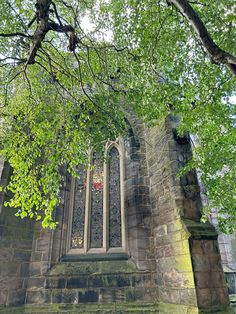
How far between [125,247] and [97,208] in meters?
1.27

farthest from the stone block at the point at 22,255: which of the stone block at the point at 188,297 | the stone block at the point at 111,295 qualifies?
the stone block at the point at 188,297

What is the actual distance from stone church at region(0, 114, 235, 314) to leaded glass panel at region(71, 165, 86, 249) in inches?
1.0

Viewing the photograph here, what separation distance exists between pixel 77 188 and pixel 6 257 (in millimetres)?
2394

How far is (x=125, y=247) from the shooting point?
548 centimetres

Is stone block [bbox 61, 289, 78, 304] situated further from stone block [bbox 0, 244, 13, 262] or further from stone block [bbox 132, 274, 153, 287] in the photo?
stone block [bbox 0, 244, 13, 262]

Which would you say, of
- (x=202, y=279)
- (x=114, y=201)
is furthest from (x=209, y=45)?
(x=114, y=201)

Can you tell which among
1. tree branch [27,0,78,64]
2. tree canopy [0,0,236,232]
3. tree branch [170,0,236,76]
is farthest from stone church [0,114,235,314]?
tree branch [27,0,78,64]

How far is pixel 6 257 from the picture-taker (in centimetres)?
514

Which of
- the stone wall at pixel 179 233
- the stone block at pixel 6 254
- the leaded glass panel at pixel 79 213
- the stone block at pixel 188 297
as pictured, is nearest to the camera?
the stone block at pixel 188 297

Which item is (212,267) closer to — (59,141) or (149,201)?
(149,201)

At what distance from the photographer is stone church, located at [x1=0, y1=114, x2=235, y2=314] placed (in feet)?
13.4

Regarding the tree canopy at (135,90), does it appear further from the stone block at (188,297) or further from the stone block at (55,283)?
the stone block at (55,283)

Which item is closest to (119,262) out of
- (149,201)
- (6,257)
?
(149,201)

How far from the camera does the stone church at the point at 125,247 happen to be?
161 inches
